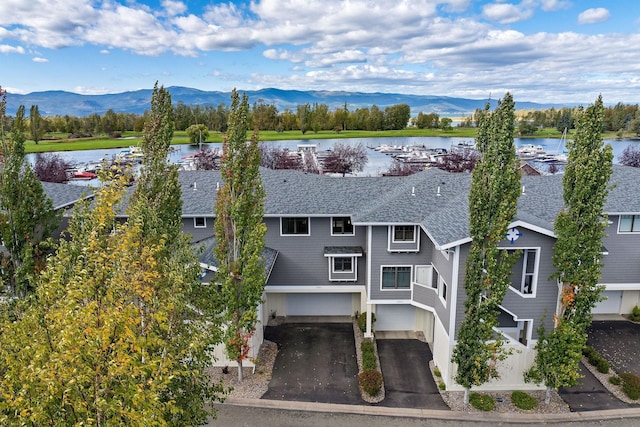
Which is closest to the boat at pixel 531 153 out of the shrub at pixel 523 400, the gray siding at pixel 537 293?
the gray siding at pixel 537 293

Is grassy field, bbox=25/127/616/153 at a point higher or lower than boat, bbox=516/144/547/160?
higher

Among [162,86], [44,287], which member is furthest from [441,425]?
[162,86]

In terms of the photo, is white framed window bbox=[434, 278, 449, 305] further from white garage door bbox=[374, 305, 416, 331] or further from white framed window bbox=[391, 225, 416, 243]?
white garage door bbox=[374, 305, 416, 331]

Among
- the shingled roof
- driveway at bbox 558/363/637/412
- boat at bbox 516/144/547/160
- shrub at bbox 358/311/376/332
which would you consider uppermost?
the shingled roof

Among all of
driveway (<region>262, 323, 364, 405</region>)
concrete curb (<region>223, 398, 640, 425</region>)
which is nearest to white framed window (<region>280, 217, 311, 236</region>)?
driveway (<region>262, 323, 364, 405</region>)

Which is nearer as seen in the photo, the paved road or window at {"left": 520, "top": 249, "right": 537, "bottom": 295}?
the paved road

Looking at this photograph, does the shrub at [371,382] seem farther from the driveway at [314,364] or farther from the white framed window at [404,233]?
the white framed window at [404,233]
